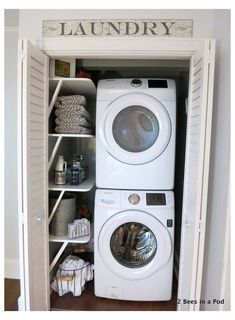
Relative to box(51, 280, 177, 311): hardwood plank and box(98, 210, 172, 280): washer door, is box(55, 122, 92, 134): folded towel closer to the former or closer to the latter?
box(98, 210, 172, 280): washer door

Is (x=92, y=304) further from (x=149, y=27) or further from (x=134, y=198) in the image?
(x=149, y=27)

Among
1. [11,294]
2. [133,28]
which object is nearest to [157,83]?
[133,28]

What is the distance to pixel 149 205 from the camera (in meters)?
1.88

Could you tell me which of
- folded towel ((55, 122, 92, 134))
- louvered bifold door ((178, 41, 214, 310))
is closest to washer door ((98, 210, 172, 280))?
louvered bifold door ((178, 41, 214, 310))

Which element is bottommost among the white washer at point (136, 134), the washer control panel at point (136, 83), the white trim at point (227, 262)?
the white trim at point (227, 262)

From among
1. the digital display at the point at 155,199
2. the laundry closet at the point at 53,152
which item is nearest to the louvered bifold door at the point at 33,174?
the laundry closet at the point at 53,152

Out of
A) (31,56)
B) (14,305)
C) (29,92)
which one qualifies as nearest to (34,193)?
(29,92)

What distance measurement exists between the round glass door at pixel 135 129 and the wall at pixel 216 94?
529 millimetres

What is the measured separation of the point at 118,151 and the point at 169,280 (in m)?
1.13

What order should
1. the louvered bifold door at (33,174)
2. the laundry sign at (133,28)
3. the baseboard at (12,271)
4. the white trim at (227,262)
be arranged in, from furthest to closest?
the baseboard at (12,271)
the laundry sign at (133,28)
the louvered bifold door at (33,174)
the white trim at (227,262)

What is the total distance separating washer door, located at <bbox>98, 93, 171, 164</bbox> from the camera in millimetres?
1845

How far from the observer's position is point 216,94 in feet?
4.88

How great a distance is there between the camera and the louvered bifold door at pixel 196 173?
131 centimetres

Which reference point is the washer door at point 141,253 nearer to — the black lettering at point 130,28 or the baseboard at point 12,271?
the baseboard at point 12,271
